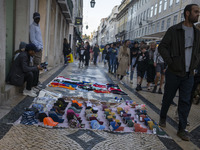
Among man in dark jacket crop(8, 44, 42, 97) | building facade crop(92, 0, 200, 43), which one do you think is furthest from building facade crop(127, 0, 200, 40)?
man in dark jacket crop(8, 44, 42, 97)

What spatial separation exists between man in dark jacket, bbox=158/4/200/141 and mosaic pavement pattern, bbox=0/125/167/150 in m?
0.69

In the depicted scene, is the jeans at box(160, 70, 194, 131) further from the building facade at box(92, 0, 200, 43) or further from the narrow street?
the building facade at box(92, 0, 200, 43)

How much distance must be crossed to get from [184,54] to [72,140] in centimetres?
214

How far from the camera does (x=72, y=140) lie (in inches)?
113

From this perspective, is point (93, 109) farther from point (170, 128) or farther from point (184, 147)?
point (184, 147)

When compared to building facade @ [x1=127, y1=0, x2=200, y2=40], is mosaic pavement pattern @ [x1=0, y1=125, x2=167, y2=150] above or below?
below

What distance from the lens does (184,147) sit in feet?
9.91

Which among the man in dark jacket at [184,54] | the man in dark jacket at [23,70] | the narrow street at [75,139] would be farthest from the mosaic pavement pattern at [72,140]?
the man in dark jacket at [23,70]

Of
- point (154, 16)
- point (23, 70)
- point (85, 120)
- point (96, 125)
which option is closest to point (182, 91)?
point (96, 125)

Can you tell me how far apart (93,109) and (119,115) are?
52 cm

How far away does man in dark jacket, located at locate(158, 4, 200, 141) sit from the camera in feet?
11.0

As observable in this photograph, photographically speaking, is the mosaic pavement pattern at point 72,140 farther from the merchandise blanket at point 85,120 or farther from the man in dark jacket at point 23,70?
the man in dark jacket at point 23,70

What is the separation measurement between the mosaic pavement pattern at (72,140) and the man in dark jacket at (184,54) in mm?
688

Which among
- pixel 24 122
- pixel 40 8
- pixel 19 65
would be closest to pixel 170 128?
pixel 24 122
